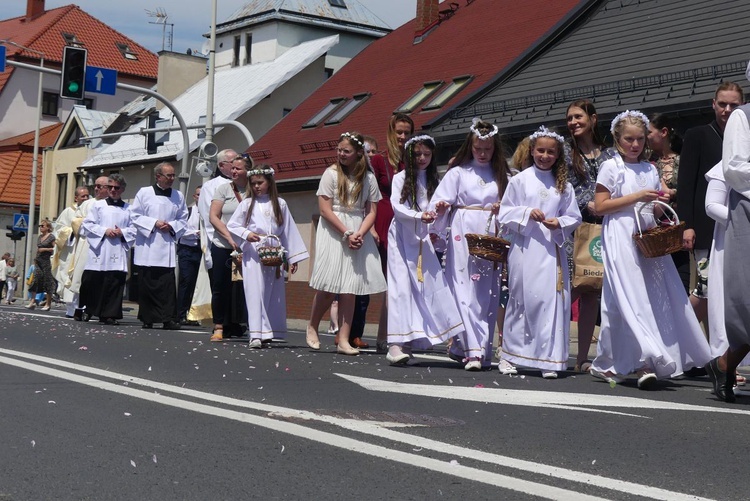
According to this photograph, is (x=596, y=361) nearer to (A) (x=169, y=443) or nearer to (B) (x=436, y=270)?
(B) (x=436, y=270)

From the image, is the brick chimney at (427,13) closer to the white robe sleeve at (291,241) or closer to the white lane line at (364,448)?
the white robe sleeve at (291,241)

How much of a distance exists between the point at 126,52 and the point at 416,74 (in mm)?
50471

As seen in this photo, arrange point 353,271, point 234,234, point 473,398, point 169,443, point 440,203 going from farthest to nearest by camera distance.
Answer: point 234,234, point 353,271, point 440,203, point 473,398, point 169,443

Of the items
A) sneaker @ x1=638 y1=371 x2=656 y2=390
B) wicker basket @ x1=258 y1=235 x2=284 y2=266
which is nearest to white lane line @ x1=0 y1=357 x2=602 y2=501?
sneaker @ x1=638 y1=371 x2=656 y2=390

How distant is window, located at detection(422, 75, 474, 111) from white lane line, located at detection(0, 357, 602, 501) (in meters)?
23.6

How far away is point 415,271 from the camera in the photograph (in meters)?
10.8

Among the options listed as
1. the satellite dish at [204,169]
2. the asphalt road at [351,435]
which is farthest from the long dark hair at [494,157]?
the satellite dish at [204,169]

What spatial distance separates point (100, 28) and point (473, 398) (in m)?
78.2

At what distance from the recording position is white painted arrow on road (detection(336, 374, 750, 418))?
297 inches

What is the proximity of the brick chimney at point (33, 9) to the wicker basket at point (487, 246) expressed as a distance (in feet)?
257

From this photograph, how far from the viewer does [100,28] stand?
82750 mm

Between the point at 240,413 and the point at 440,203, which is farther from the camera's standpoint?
the point at 440,203

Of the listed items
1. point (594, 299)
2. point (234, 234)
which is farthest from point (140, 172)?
point (594, 299)

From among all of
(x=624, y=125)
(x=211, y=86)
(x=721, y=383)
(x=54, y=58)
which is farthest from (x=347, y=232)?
(x=54, y=58)
